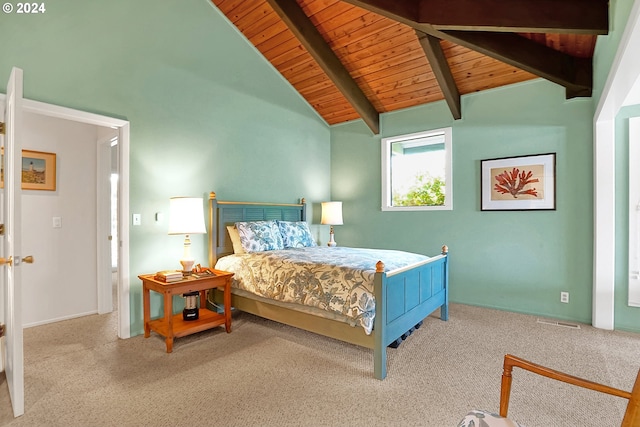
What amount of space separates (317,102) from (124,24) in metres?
2.61

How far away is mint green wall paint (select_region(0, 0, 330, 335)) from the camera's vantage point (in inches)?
104

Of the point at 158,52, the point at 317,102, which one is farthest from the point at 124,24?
the point at 317,102

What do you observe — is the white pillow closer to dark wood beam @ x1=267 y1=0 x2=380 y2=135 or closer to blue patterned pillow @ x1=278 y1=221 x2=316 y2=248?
blue patterned pillow @ x1=278 y1=221 x2=316 y2=248

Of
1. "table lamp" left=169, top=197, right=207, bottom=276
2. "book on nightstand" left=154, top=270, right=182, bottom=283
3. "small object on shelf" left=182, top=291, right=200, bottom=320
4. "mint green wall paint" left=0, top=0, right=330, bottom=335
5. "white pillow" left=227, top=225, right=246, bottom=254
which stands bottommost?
"small object on shelf" left=182, top=291, right=200, bottom=320

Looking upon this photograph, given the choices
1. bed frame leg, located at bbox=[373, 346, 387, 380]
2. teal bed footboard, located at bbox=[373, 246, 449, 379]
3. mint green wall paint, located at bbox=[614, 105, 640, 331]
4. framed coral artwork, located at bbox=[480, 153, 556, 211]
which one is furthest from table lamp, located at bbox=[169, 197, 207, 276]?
mint green wall paint, located at bbox=[614, 105, 640, 331]

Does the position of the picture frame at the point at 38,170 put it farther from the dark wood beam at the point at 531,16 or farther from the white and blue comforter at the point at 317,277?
the dark wood beam at the point at 531,16

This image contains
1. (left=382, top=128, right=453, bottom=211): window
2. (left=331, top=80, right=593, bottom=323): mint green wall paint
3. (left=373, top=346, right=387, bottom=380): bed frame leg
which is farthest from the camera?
(left=382, top=128, right=453, bottom=211): window

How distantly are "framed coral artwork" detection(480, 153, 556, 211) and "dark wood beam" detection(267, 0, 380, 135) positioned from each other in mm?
1674

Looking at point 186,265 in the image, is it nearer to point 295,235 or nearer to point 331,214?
point 295,235

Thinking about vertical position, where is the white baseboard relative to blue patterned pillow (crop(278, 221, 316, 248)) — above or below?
below

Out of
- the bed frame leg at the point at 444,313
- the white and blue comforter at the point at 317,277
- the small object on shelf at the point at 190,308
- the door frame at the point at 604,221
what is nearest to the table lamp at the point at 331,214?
the white and blue comforter at the point at 317,277

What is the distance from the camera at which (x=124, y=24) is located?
3.00 meters

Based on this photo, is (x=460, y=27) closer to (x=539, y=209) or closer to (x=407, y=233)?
(x=539, y=209)

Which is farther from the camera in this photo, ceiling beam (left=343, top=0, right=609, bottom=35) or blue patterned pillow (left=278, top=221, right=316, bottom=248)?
blue patterned pillow (left=278, top=221, right=316, bottom=248)
